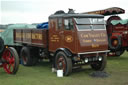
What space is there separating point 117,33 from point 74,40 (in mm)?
5679

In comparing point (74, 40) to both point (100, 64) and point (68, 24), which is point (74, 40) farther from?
point (100, 64)

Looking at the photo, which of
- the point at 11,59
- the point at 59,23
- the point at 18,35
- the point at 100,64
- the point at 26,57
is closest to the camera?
the point at 11,59

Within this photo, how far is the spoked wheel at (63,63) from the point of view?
7.57 m

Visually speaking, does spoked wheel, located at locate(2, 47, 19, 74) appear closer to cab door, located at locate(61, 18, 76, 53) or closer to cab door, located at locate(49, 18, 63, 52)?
Answer: cab door, located at locate(49, 18, 63, 52)

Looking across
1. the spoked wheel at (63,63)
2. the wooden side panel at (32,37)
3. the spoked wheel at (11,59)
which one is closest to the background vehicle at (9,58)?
the spoked wheel at (11,59)

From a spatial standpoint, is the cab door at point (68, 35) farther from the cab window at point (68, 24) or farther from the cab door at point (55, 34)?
the cab door at point (55, 34)

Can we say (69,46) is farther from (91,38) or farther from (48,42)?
(48,42)

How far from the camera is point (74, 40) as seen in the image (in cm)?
753

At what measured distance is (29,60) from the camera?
1011 cm

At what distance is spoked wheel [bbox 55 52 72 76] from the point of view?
7.57 meters

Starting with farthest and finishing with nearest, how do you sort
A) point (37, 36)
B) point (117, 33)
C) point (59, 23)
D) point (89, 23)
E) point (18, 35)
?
point (117, 33)
point (18, 35)
point (37, 36)
point (59, 23)
point (89, 23)

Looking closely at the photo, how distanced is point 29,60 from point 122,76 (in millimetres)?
4662

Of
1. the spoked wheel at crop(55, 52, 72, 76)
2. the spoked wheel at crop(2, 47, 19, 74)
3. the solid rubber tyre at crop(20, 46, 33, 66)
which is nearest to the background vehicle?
the spoked wheel at crop(2, 47, 19, 74)

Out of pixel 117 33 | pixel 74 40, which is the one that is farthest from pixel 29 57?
pixel 117 33
